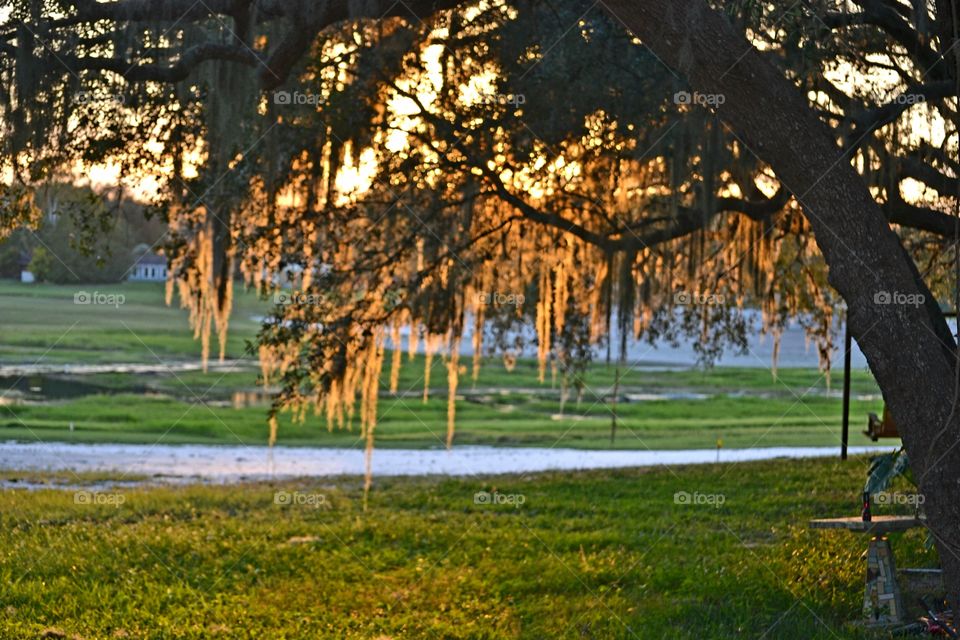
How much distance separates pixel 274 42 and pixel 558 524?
4.84m

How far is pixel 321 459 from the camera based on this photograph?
2448 cm

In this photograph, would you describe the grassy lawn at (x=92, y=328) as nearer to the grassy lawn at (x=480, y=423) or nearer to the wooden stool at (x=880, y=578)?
the grassy lawn at (x=480, y=423)
